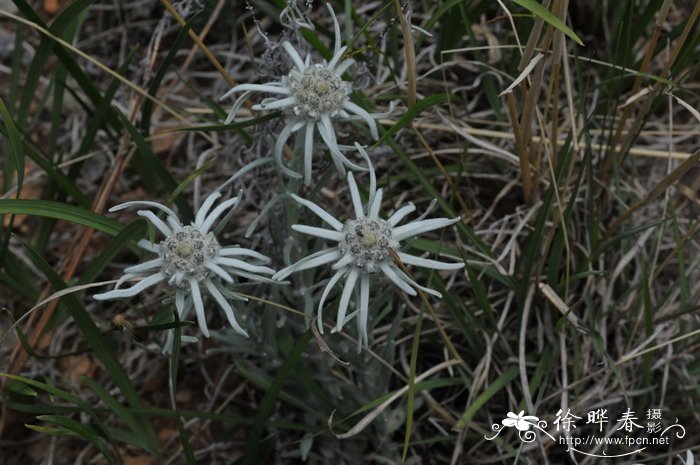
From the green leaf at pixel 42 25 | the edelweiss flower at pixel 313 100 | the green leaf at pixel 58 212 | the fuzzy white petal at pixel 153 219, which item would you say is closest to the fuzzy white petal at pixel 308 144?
the edelweiss flower at pixel 313 100

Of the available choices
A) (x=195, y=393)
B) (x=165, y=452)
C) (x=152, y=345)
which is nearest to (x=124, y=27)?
(x=152, y=345)

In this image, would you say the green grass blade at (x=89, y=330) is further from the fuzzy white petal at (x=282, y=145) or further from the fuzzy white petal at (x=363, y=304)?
the fuzzy white petal at (x=363, y=304)

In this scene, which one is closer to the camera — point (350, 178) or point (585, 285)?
point (350, 178)

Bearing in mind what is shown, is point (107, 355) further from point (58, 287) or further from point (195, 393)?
point (195, 393)

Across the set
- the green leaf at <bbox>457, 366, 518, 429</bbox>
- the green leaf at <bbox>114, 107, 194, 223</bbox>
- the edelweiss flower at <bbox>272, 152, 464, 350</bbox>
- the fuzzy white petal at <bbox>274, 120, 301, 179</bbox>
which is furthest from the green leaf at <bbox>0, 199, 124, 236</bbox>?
the green leaf at <bbox>457, 366, 518, 429</bbox>

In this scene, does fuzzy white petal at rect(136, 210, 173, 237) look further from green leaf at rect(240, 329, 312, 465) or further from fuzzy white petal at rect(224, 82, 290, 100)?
green leaf at rect(240, 329, 312, 465)

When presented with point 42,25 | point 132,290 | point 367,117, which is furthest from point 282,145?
point 42,25

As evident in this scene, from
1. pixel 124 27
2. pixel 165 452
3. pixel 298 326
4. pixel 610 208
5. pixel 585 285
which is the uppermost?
pixel 124 27

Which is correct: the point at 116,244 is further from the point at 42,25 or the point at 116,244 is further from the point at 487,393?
the point at 487,393
